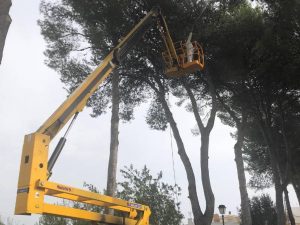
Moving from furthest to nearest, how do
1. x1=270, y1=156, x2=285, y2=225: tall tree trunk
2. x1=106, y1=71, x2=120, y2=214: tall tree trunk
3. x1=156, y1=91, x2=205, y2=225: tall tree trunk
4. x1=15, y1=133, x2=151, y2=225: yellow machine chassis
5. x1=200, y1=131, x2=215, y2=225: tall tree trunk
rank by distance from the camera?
x1=270, y1=156, x2=285, y2=225: tall tree trunk, x1=156, y1=91, x2=205, y2=225: tall tree trunk, x1=200, y1=131, x2=215, y2=225: tall tree trunk, x1=106, y1=71, x2=120, y2=214: tall tree trunk, x1=15, y1=133, x2=151, y2=225: yellow machine chassis

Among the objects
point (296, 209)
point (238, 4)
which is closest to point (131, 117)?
point (238, 4)

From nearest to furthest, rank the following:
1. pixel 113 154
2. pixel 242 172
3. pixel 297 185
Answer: pixel 113 154 → pixel 242 172 → pixel 297 185

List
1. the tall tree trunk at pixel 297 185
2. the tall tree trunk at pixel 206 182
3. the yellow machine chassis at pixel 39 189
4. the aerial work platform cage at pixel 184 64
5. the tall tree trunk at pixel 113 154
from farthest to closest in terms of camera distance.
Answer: the tall tree trunk at pixel 297 185 → the tall tree trunk at pixel 206 182 → the tall tree trunk at pixel 113 154 → the aerial work platform cage at pixel 184 64 → the yellow machine chassis at pixel 39 189

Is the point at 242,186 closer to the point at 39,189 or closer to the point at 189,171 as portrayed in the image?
the point at 189,171

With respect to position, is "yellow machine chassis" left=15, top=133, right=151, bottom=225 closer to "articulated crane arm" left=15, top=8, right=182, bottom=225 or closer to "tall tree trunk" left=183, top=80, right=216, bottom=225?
"articulated crane arm" left=15, top=8, right=182, bottom=225

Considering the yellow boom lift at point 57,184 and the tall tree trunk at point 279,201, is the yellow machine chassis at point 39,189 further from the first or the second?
the tall tree trunk at point 279,201

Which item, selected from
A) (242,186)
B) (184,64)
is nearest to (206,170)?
(242,186)

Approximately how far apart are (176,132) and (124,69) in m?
2.97

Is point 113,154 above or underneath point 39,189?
above

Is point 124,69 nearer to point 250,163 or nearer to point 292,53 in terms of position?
point 292,53

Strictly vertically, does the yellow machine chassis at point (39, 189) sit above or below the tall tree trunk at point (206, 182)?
below

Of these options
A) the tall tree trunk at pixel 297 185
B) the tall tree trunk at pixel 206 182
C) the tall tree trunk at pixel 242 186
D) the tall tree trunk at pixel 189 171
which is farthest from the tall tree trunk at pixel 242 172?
the tall tree trunk at pixel 297 185

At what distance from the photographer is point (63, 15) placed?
13867mm

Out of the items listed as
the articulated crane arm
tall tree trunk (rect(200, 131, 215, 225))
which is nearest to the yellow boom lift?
the articulated crane arm
